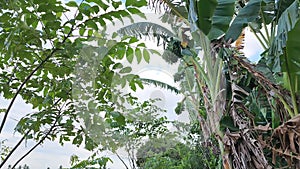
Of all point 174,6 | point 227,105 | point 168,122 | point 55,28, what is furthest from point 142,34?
point 55,28

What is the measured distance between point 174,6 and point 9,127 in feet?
3.98

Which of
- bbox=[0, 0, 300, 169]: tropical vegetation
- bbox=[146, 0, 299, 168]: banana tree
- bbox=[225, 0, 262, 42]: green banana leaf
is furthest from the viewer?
bbox=[225, 0, 262, 42]: green banana leaf

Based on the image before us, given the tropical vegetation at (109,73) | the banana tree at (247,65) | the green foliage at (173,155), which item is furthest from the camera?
the green foliage at (173,155)

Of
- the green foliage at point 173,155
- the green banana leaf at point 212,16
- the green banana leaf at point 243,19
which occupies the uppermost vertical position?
the green banana leaf at point 243,19

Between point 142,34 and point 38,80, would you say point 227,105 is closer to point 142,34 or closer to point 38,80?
point 38,80

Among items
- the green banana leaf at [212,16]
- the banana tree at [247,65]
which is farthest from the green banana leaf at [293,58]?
the green banana leaf at [212,16]

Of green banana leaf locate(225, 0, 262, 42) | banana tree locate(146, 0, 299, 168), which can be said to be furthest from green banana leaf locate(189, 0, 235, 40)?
green banana leaf locate(225, 0, 262, 42)

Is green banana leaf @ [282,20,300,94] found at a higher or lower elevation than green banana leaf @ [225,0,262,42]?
lower

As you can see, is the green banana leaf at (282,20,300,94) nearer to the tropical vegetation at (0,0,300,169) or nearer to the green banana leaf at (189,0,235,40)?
the tropical vegetation at (0,0,300,169)

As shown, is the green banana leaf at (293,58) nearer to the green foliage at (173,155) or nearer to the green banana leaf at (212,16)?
the green banana leaf at (212,16)

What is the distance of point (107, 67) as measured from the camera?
1.10m

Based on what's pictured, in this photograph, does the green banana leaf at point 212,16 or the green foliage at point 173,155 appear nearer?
the green banana leaf at point 212,16

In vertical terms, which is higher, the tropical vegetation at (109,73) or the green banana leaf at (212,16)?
the green banana leaf at (212,16)

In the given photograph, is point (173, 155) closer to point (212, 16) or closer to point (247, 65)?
point (247, 65)
